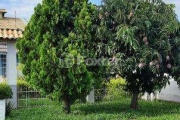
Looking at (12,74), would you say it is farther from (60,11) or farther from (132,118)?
(132,118)

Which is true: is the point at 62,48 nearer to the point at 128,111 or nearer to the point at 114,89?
the point at 128,111

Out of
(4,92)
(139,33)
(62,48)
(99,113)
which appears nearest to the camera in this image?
(62,48)

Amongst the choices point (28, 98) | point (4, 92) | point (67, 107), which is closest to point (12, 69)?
point (28, 98)

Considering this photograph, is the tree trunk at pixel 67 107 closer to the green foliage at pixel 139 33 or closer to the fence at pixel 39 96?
the fence at pixel 39 96

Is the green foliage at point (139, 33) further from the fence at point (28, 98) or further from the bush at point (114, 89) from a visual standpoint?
the bush at point (114, 89)

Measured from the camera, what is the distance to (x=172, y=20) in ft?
37.3

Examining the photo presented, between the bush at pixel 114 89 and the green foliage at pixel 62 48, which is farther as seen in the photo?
the bush at pixel 114 89

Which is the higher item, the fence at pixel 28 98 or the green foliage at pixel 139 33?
the green foliage at pixel 139 33

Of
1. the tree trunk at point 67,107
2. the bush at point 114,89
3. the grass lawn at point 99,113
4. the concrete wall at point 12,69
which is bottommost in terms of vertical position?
the grass lawn at point 99,113

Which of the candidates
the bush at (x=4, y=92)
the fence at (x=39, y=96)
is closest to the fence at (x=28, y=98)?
the fence at (x=39, y=96)

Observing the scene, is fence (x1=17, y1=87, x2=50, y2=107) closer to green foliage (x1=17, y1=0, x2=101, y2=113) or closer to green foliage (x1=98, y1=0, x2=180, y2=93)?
green foliage (x1=17, y1=0, x2=101, y2=113)

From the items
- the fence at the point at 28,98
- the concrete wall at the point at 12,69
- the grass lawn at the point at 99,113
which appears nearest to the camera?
the grass lawn at the point at 99,113

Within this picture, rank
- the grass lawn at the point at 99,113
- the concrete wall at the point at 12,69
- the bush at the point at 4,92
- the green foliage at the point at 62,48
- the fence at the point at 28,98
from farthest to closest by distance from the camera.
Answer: the fence at the point at 28,98 → the concrete wall at the point at 12,69 → the bush at the point at 4,92 → the grass lawn at the point at 99,113 → the green foliage at the point at 62,48

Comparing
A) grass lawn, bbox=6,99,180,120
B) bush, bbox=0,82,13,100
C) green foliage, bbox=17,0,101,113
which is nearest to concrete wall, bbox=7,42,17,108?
grass lawn, bbox=6,99,180,120
